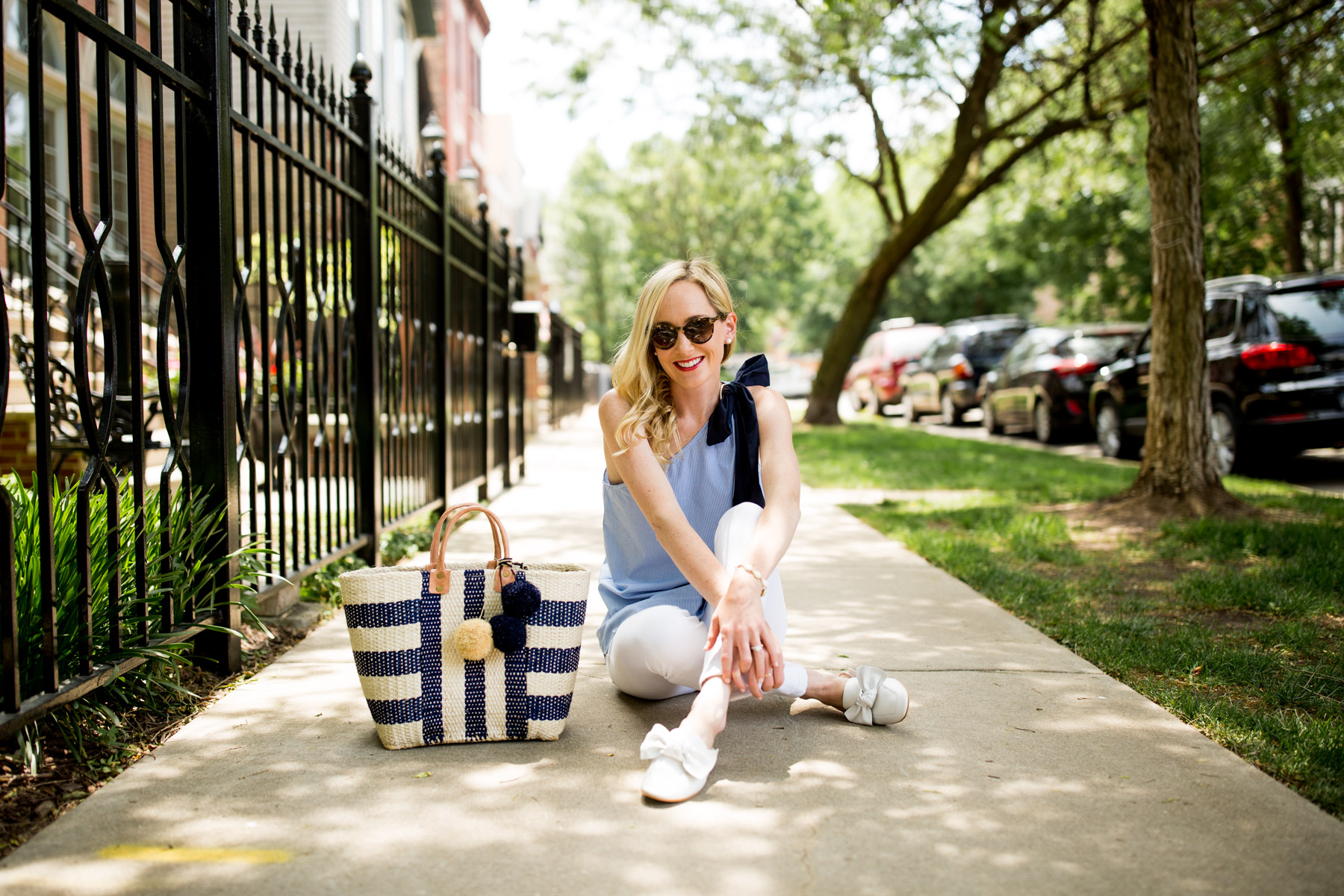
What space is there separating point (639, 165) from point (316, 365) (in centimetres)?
3606

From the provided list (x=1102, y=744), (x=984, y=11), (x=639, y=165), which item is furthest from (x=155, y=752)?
(x=639, y=165)

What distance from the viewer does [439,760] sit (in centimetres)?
284

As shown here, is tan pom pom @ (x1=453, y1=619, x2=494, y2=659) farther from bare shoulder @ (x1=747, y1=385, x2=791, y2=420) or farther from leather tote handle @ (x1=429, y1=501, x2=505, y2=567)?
bare shoulder @ (x1=747, y1=385, x2=791, y2=420)

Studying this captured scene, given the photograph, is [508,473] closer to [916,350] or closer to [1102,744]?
[1102,744]

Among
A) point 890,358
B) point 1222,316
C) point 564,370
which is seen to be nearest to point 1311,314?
point 1222,316

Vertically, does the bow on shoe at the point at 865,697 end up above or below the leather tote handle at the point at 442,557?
below

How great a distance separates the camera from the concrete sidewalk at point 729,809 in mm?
2182

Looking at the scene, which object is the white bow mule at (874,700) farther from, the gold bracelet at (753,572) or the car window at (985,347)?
the car window at (985,347)

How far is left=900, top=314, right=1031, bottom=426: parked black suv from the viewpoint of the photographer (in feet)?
61.0

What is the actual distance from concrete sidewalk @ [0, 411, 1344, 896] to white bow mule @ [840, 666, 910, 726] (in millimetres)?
42

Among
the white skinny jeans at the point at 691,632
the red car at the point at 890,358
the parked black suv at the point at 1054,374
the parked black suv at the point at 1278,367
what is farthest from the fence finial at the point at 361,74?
the red car at the point at 890,358

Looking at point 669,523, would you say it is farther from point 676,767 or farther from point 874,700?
point 874,700

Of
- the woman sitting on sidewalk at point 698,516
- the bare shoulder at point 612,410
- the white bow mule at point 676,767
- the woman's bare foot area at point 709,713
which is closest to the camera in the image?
the white bow mule at point 676,767

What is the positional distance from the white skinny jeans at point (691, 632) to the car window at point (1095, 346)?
11.4 meters
